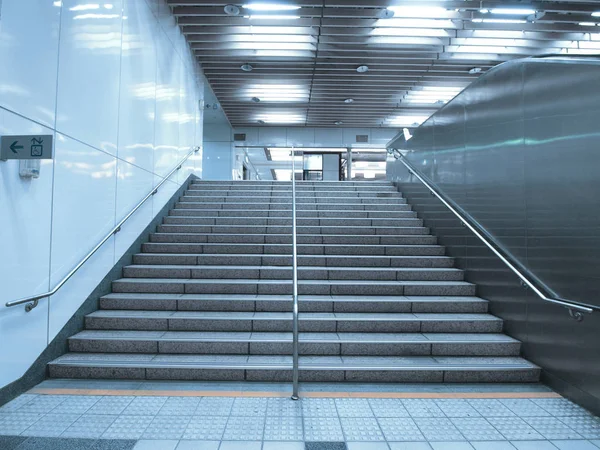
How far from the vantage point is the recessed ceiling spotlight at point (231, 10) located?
5.97 m

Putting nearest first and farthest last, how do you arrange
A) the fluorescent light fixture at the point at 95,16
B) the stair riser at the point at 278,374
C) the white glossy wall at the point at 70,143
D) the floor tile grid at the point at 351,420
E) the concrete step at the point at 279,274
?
1. the floor tile grid at the point at 351,420
2. the white glossy wall at the point at 70,143
3. the stair riser at the point at 278,374
4. the fluorescent light fixture at the point at 95,16
5. the concrete step at the point at 279,274

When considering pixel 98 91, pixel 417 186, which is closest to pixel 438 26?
pixel 417 186

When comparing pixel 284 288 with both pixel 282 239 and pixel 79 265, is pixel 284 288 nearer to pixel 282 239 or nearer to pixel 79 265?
pixel 282 239

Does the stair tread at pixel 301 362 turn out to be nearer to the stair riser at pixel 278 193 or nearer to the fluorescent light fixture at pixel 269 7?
the stair riser at pixel 278 193

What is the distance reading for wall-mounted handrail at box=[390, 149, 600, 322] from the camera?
2598mm

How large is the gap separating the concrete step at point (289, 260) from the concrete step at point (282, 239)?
50 cm

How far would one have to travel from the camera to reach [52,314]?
10.5ft

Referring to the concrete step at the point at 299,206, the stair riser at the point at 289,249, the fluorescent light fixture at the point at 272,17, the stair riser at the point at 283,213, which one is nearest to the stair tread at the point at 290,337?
the stair riser at the point at 289,249

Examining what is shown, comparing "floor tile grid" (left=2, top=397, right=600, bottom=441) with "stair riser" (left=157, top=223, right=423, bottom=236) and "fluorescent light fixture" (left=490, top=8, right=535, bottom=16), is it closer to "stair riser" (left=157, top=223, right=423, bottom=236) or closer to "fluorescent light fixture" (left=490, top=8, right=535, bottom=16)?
"stair riser" (left=157, top=223, right=423, bottom=236)

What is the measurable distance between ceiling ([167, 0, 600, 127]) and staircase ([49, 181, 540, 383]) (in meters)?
3.69

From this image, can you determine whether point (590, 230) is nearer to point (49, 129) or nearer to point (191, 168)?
point (49, 129)

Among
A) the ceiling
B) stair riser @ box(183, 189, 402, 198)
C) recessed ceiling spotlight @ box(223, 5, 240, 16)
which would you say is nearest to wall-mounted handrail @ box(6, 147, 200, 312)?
stair riser @ box(183, 189, 402, 198)

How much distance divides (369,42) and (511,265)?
544cm

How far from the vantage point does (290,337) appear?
137 inches
